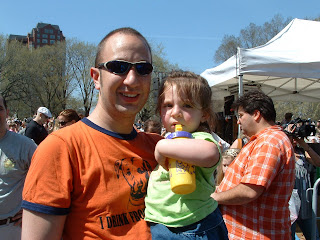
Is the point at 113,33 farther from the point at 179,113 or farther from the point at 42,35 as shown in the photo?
the point at 42,35

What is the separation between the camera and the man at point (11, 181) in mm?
3057

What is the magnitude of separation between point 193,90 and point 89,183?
0.77 metres

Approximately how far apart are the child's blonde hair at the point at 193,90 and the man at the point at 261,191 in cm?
74

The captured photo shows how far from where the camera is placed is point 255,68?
15.8 ft

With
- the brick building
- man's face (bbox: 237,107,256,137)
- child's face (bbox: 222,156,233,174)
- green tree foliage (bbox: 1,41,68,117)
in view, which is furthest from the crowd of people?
the brick building

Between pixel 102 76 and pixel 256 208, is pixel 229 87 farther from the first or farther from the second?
pixel 102 76

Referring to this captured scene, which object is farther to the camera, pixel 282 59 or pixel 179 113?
pixel 282 59

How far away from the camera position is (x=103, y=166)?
1272 mm

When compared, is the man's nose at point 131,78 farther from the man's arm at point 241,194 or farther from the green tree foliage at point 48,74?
the green tree foliage at point 48,74

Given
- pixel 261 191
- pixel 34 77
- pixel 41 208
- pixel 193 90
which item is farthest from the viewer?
pixel 34 77

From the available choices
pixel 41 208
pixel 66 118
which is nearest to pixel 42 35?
pixel 66 118

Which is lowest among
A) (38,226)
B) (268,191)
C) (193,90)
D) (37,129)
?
(37,129)

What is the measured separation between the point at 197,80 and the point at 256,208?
4.31 feet

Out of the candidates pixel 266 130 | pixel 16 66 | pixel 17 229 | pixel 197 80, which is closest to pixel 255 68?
pixel 266 130
